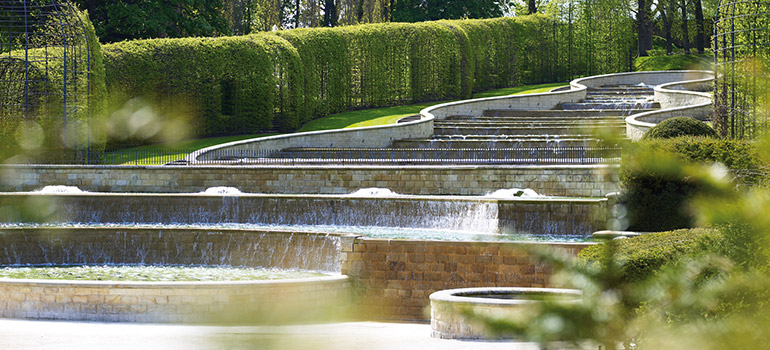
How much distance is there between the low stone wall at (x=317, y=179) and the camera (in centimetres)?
2300

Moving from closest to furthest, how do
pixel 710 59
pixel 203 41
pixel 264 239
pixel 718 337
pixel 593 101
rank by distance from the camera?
pixel 718 337
pixel 264 239
pixel 203 41
pixel 593 101
pixel 710 59

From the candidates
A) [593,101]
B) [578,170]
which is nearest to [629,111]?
[593,101]

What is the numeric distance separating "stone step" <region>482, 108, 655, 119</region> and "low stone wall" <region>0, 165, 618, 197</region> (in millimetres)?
15138

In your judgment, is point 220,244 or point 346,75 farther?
point 346,75

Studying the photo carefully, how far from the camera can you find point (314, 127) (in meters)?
38.7

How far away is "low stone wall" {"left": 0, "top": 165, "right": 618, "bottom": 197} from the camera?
2300cm

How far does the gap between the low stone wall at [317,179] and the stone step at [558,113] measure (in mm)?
15138

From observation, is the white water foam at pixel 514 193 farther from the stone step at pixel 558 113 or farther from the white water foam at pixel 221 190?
the stone step at pixel 558 113

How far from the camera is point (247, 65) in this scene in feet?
119

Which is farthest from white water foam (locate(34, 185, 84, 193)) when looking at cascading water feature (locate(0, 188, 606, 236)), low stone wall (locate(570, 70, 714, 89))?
low stone wall (locate(570, 70, 714, 89))

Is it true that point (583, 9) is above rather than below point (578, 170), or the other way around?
above

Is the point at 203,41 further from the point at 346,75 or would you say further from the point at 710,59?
the point at 710,59

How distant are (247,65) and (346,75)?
858 centimetres

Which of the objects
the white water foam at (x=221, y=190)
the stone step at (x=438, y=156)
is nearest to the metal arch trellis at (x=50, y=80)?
the stone step at (x=438, y=156)
